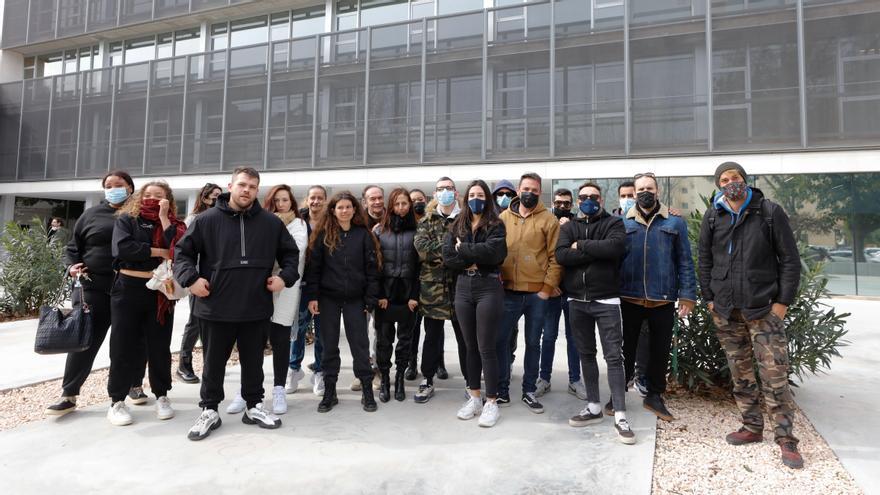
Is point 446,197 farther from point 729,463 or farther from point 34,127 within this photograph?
point 34,127

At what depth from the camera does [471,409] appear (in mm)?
3748

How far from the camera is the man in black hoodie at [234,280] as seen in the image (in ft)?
10.7

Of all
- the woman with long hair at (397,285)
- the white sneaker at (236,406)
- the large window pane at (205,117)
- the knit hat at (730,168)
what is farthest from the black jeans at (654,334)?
the large window pane at (205,117)

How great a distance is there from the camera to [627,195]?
4.51m

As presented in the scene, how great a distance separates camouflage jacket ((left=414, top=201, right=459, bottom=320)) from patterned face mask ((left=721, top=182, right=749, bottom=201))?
217cm

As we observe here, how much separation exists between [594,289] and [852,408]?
9.17 ft

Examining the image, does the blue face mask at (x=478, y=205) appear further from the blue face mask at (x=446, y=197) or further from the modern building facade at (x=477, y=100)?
the modern building facade at (x=477, y=100)

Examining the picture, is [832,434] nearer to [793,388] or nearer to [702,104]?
[793,388]

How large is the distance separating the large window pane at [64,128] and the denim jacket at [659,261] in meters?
22.9

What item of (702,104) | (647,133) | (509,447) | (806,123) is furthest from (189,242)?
(806,123)

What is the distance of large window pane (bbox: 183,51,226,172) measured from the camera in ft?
54.5

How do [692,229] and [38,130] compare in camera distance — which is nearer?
[692,229]

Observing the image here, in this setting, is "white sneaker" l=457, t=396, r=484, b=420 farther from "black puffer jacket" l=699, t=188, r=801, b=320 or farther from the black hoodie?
"black puffer jacket" l=699, t=188, r=801, b=320

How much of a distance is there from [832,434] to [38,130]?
2703 cm
